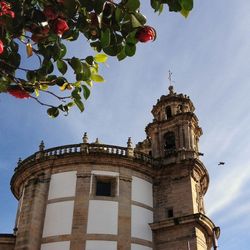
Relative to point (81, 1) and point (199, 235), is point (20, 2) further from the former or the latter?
point (199, 235)

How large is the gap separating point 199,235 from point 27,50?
2053 cm

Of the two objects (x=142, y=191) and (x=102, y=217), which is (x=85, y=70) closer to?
(x=102, y=217)

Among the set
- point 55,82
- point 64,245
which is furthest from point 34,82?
point 64,245

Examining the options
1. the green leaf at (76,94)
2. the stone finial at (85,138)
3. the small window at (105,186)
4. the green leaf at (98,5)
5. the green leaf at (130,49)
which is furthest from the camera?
the stone finial at (85,138)

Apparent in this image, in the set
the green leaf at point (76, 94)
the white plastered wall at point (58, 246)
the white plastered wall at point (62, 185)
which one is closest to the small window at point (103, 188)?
the white plastered wall at point (62, 185)

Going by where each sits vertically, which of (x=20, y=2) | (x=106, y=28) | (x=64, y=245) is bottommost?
(x=106, y=28)

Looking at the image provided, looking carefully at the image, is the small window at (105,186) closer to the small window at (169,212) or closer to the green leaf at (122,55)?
the small window at (169,212)

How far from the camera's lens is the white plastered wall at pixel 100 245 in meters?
21.3

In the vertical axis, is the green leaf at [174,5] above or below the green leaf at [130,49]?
above

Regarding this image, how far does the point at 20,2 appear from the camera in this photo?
3.55 meters

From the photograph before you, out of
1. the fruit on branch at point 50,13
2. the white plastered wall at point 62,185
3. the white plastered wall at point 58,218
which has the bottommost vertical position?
the fruit on branch at point 50,13

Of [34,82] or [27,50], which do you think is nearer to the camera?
[27,50]

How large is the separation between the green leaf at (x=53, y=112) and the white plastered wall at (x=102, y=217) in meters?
18.1

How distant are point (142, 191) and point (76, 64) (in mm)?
21123
